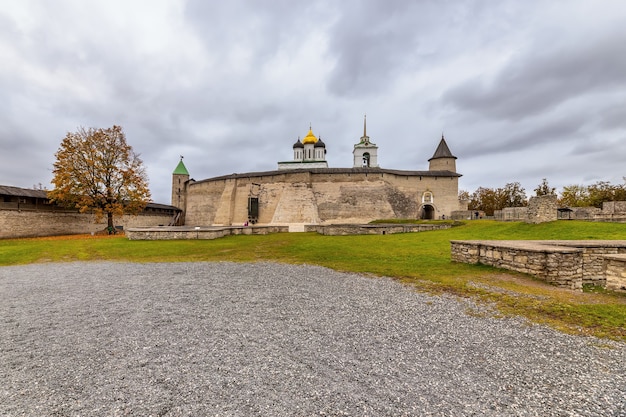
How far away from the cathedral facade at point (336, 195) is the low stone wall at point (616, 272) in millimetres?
25476

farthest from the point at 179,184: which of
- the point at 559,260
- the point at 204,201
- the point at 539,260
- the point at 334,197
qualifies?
the point at 559,260

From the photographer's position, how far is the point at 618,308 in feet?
13.6

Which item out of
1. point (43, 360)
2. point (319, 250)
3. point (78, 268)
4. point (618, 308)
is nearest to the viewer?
point (43, 360)

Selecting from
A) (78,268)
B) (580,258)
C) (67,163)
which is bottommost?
(78,268)

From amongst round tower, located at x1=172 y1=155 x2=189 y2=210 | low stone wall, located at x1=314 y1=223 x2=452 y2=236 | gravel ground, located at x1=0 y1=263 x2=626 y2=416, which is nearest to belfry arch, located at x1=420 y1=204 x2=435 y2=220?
low stone wall, located at x1=314 y1=223 x2=452 y2=236

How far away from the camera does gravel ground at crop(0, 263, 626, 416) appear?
215 cm

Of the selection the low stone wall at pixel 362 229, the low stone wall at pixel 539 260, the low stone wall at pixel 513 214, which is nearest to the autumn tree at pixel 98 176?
the low stone wall at pixel 362 229

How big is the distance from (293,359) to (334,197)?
30.6 metres

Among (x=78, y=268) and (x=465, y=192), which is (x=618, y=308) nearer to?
(x=78, y=268)

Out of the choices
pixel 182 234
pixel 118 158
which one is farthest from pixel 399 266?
pixel 118 158

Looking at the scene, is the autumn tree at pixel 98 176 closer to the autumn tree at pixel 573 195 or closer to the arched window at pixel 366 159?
the arched window at pixel 366 159

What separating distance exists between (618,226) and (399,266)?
12759mm

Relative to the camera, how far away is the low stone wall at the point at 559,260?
5703 mm

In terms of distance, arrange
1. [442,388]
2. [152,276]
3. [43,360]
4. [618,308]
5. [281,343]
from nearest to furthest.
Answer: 1. [442,388]
2. [43,360]
3. [281,343]
4. [618,308]
5. [152,276]
